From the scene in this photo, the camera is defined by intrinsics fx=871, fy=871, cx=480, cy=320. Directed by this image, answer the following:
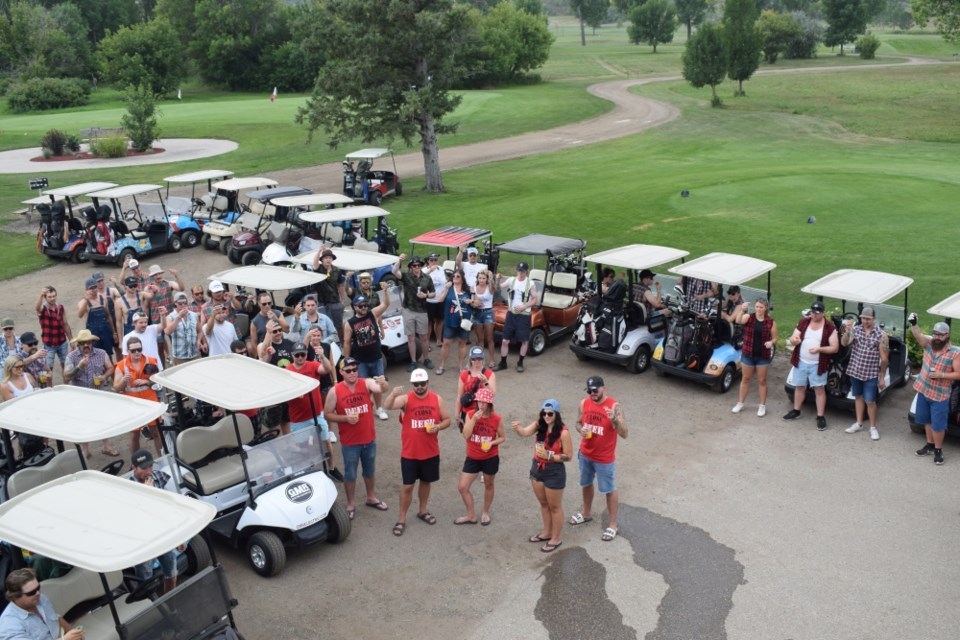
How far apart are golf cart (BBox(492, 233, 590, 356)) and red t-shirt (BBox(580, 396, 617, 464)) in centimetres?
569

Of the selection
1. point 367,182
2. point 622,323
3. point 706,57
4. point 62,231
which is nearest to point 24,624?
point 622,323

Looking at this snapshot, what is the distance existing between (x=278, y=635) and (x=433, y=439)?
2371mm

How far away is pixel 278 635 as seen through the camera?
745 cm

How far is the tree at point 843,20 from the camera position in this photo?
77.4m

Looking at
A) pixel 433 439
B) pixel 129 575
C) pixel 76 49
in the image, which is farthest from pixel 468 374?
pixel 76 49

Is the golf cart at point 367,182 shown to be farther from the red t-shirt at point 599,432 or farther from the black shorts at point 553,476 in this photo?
the black shorts at point 553,476

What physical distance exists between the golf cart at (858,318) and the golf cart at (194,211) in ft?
50.2

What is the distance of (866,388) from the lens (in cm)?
1086

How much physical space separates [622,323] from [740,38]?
39.4m

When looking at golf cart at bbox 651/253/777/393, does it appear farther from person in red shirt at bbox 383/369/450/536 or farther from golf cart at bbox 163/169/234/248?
golf cart at bbox 163/169/234/248

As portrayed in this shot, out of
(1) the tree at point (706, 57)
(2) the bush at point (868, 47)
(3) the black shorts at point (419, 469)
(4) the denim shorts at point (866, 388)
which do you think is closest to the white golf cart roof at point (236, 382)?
(3) the black shorts at point (419, 469)

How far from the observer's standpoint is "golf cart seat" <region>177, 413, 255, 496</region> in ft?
28.1

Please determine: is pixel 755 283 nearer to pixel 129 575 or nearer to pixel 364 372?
pixel 364 372

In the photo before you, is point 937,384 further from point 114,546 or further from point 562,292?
point 114,546
